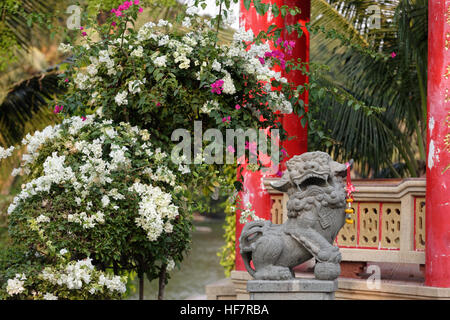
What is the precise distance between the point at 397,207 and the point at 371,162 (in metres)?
4.66

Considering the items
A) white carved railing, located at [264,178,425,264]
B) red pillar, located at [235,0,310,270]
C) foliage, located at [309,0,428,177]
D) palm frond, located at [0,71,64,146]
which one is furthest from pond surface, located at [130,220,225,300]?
white carved railing, located at [264,178,425,264]

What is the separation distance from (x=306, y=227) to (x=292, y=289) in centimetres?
49

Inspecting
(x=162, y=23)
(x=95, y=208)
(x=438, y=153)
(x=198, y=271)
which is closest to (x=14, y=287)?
(x=95, y=208)

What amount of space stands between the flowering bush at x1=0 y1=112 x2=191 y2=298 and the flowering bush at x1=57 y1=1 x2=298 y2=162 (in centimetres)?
35

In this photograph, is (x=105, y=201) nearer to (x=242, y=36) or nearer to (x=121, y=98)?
(x=121, y=98)

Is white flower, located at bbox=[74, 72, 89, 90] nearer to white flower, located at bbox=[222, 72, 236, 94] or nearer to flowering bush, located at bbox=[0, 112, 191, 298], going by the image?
flowering bush, located at bbox=[0, 112, 191, 298]

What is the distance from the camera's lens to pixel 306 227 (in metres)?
5.23

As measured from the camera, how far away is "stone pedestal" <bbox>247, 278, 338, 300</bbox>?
5098 mm

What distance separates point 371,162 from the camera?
11.6 m

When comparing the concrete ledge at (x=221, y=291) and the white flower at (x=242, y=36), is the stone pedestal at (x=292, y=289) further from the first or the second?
the concrete ledge at (x=221, y=291)

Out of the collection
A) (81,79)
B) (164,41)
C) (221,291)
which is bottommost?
(221,291)

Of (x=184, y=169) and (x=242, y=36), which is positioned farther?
(x=242, y=36)
